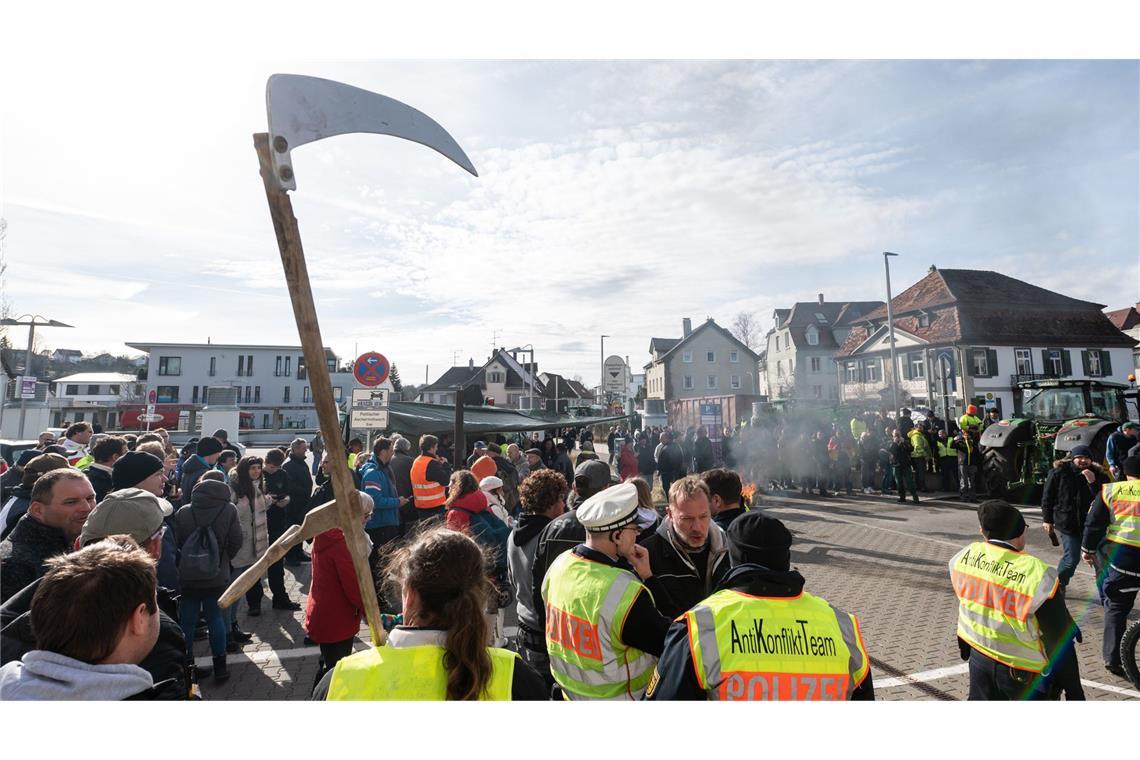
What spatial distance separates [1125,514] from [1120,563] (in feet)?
1.25

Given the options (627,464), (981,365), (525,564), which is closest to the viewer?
(525,564)

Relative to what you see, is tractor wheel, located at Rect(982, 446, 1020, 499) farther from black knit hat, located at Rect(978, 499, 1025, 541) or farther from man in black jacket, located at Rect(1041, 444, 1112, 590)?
black knit hat, located at Rect(978, 499, 1025, 541)

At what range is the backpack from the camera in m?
4.68

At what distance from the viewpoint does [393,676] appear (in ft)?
5.62

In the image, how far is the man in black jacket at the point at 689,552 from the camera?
3.42 meters

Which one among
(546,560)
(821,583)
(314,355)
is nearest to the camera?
(314,355)

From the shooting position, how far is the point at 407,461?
8320 mm

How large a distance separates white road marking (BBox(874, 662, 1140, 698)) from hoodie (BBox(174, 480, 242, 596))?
206 inches

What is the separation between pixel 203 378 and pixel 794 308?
2202 inches

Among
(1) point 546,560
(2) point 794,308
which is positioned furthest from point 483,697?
(2) point 794,308

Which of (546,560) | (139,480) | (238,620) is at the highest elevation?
(139,480)

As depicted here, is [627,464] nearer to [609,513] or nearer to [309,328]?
[609,513]

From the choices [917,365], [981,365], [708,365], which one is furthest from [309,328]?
[708,365]

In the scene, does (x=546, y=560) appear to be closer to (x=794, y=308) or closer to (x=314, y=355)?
(x=314, y=355)
